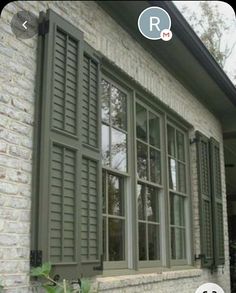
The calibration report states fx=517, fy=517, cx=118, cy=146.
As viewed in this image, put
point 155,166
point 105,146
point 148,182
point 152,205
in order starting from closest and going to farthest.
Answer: point 105,146
point 148,182
point 152,205
point 155,166

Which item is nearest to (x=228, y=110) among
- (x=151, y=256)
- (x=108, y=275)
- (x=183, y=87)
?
(x=183, y=87)

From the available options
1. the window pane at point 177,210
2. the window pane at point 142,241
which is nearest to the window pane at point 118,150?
the window pane at point 142,241

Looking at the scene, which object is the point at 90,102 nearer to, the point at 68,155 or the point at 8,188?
the point at 68,155

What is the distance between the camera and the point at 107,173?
416cm

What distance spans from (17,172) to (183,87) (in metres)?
3.25

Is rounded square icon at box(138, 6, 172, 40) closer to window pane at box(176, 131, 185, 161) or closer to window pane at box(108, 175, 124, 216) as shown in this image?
window pane at box(108, 175, 124, 216)

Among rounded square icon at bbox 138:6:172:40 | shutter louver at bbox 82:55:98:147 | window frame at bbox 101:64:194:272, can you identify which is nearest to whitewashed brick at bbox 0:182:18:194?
shutter louver at bbox 82:55:98:147

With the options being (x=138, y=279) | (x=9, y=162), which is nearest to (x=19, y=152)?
(x=9, y=162)

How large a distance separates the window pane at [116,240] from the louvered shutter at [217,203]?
2.31 meters

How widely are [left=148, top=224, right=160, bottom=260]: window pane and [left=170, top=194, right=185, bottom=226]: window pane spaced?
441 mm

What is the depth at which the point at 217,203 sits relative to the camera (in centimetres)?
666

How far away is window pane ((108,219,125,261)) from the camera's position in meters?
4.12

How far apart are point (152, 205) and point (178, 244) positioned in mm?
814

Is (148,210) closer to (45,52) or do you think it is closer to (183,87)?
(183,87)
